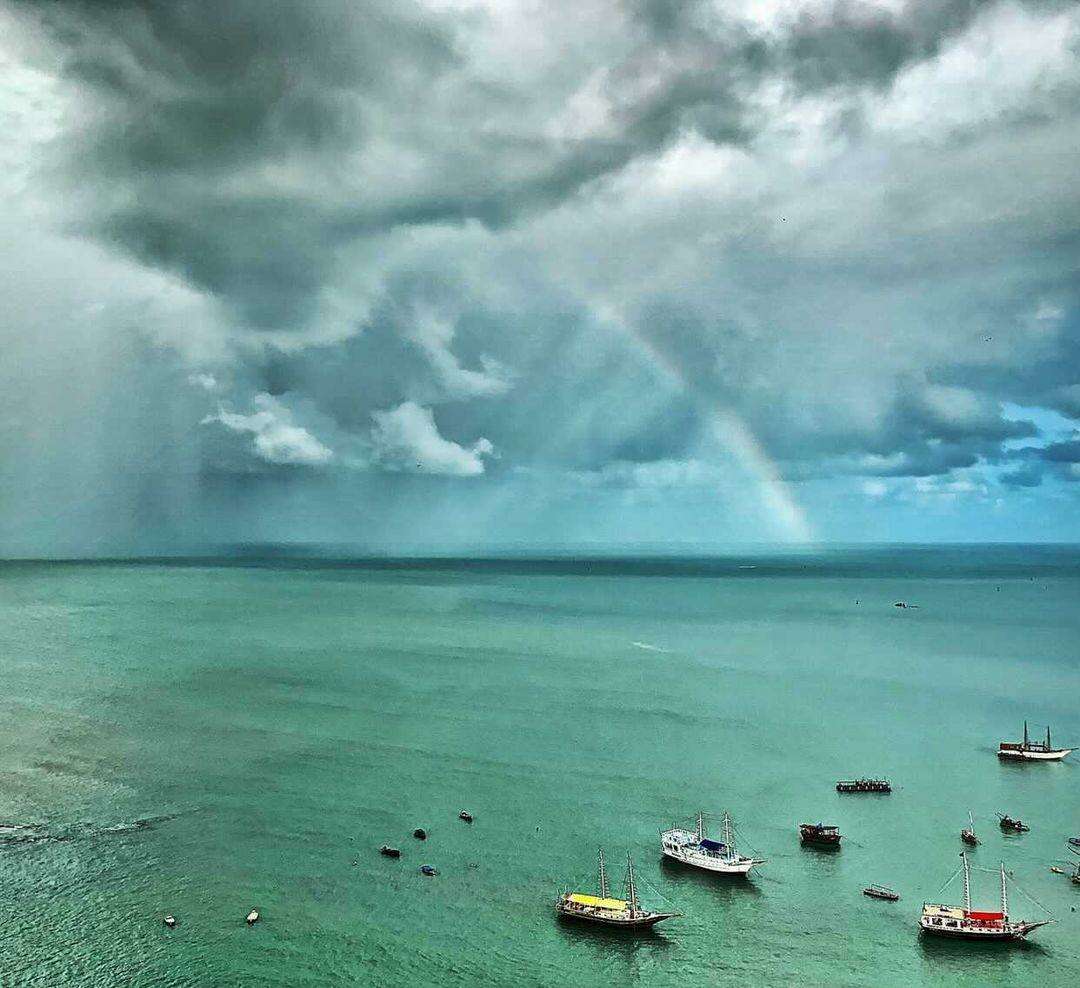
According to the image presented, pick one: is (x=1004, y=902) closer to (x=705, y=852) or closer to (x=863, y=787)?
(x=705, y=852)

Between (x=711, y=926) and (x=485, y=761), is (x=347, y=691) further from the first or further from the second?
(x=711, y=926)

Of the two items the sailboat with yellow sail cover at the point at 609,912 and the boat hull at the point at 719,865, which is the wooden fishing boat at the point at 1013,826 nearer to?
the boat hull at the point at 719,865

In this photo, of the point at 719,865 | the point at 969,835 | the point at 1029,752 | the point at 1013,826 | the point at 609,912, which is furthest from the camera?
the point at 1029,752

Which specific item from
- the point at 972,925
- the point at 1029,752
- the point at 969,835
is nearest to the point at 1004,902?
the point at 972,925

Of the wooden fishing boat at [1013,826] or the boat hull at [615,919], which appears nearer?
the boat hull at [615,919]

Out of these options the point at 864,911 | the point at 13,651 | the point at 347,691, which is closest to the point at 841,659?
the point at 347,691

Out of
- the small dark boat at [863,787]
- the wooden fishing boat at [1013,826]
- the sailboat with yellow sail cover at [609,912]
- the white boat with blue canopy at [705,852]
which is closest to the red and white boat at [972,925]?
the white boat with blue canopy at [705,852]
